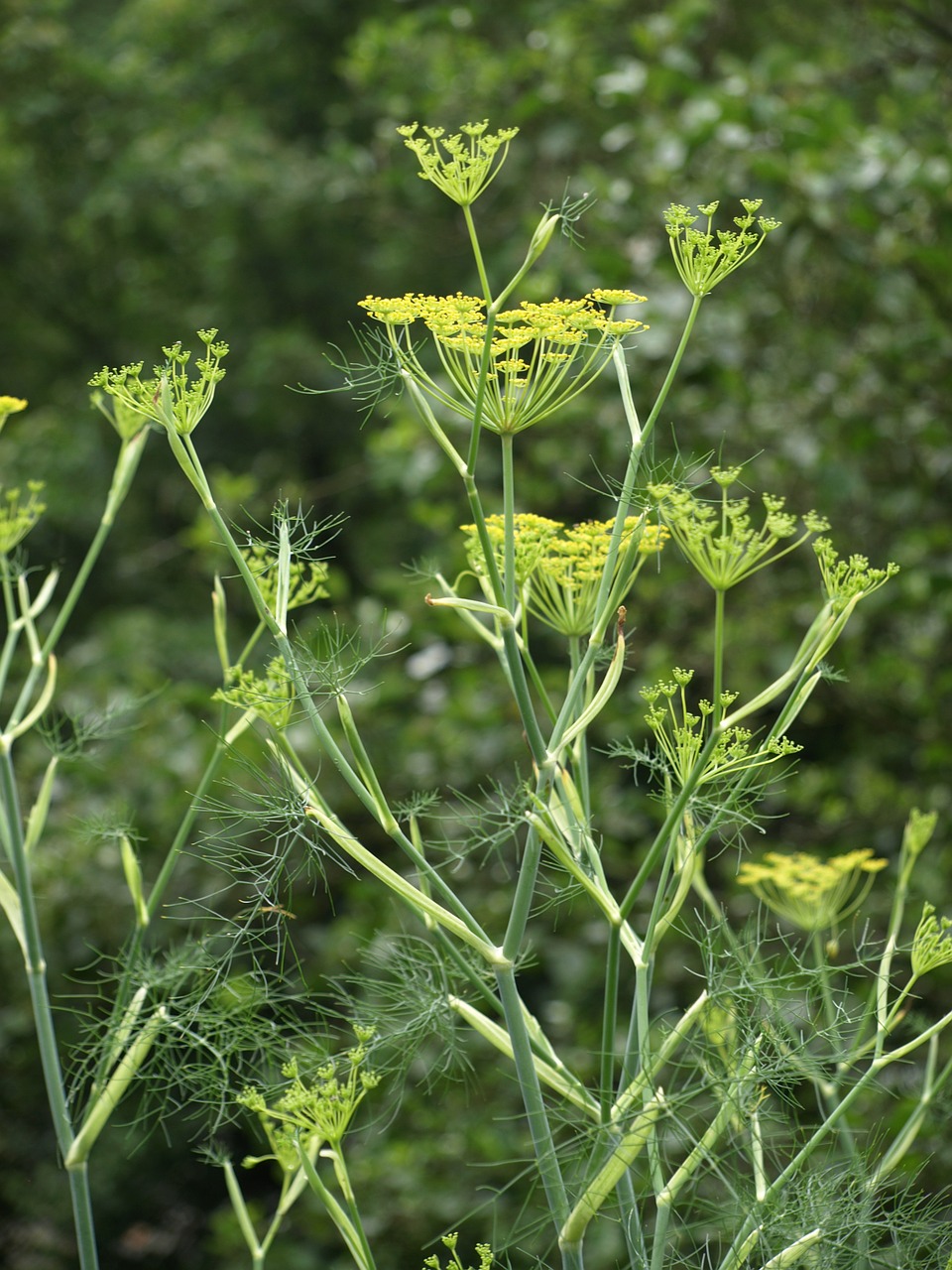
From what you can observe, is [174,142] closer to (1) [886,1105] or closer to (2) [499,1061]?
(2) [499,1061]

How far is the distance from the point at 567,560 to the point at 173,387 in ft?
0.69

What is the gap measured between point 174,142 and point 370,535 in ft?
4.98

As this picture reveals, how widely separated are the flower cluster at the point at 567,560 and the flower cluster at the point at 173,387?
14cm

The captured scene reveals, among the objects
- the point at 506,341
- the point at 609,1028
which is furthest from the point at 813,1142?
the point at 506,341

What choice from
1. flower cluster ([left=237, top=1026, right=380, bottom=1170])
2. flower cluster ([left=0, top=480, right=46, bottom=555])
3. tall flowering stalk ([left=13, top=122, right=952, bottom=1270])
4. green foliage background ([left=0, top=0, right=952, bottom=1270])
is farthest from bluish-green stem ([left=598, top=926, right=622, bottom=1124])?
green foliage background ([left=0, top=0, right=952, bottom=1270])

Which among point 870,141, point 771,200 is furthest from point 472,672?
point 870,141

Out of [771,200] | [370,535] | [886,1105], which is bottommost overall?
[370,535]

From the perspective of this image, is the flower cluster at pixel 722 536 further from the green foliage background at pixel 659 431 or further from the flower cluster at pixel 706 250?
the green foliage background at pixel 659 431

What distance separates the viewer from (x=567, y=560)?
61 centimetres

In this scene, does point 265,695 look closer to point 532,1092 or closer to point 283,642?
point 283,642

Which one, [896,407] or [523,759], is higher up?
A: [896,407]

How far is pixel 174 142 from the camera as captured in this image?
12.7 feet

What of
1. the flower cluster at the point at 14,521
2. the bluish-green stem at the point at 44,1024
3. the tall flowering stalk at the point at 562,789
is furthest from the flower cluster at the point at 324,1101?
the flower cluster at the point at 14,521

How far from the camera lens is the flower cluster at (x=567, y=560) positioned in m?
0.57
